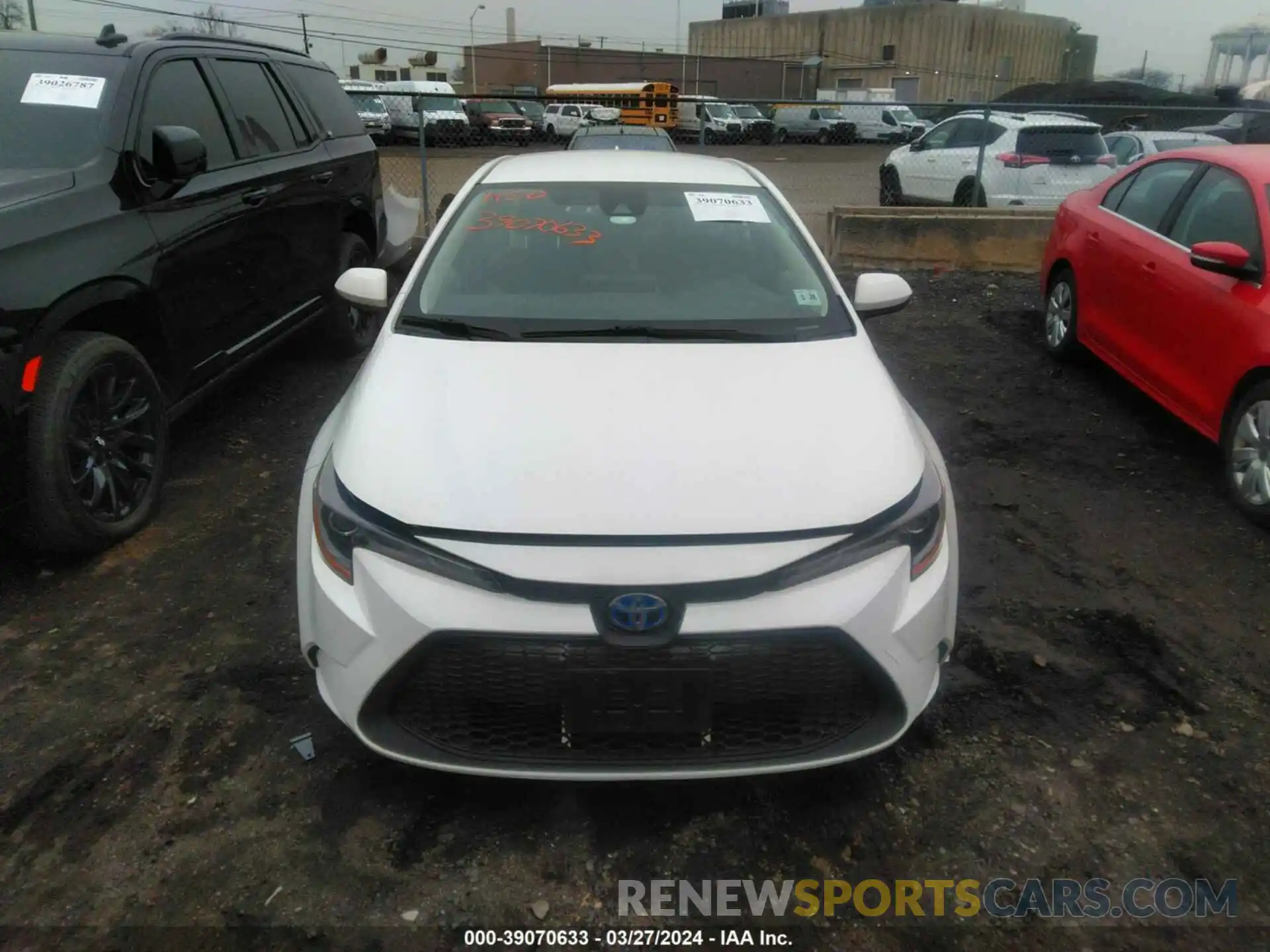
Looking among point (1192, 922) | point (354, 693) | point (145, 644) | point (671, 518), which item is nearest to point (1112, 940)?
point (1192, 922)

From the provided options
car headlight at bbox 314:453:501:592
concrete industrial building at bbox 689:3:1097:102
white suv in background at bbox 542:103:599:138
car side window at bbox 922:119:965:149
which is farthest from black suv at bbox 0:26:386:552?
concrete industrial building at bbox 689:3:1097:102

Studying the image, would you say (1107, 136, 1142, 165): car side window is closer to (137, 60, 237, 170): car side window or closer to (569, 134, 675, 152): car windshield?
(569, 134, 675, 152): car windshield

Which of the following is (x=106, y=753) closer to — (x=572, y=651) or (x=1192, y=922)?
(x=572, y=651)

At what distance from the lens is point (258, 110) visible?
17.7ft

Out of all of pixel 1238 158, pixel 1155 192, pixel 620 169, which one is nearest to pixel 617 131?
pixel 1155 192

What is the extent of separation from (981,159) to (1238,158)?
246 inches

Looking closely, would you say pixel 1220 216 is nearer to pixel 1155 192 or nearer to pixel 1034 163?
pixel 1155 192

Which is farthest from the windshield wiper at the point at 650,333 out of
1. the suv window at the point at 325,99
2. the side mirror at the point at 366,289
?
the suv window at the point at 325,99

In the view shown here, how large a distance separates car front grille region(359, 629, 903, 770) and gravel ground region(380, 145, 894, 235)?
8.49 m

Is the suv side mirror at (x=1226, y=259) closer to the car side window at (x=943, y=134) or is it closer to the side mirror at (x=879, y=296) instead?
the side mirror at (x=879, y=296)

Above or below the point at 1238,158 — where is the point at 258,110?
above

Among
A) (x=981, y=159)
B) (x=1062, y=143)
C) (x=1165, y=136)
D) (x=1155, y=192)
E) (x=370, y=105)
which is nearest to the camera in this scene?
(x=1155, y=192)

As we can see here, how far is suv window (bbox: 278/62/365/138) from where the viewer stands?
6.07m

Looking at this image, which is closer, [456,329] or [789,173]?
[456,329]
